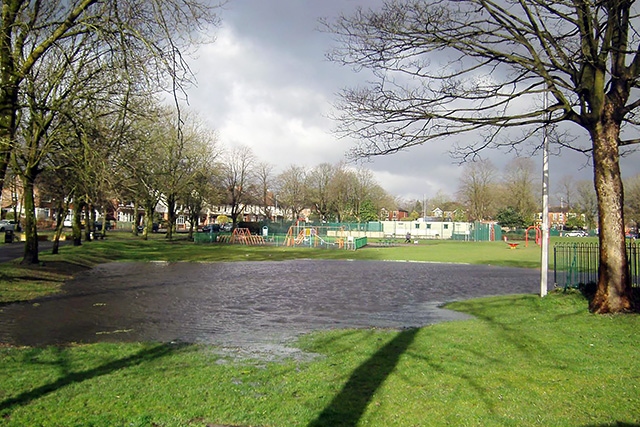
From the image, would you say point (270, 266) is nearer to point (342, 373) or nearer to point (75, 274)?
point (75, 274)

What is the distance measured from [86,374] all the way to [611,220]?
33.8 ft

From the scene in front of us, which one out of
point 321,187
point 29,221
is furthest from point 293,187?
point 29,221

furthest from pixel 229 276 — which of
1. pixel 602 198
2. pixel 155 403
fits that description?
pixel 155 403

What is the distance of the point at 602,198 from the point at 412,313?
544cm

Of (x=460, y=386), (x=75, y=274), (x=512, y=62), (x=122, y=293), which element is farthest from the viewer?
(x=75, y=274)

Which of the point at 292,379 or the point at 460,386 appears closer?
the point at 460,386

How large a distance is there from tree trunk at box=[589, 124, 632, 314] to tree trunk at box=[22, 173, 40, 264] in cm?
1933

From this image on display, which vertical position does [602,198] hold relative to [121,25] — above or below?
below

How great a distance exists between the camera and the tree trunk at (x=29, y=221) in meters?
20.9

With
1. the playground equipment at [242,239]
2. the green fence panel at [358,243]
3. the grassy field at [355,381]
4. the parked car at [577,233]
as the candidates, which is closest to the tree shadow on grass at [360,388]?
the grassy field at [355,381]

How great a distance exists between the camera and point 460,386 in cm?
653

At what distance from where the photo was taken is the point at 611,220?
36.9 ft

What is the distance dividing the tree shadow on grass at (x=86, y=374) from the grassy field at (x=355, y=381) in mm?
20

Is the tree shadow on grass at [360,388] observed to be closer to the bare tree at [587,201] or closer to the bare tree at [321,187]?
the bare tree at [321,187]
